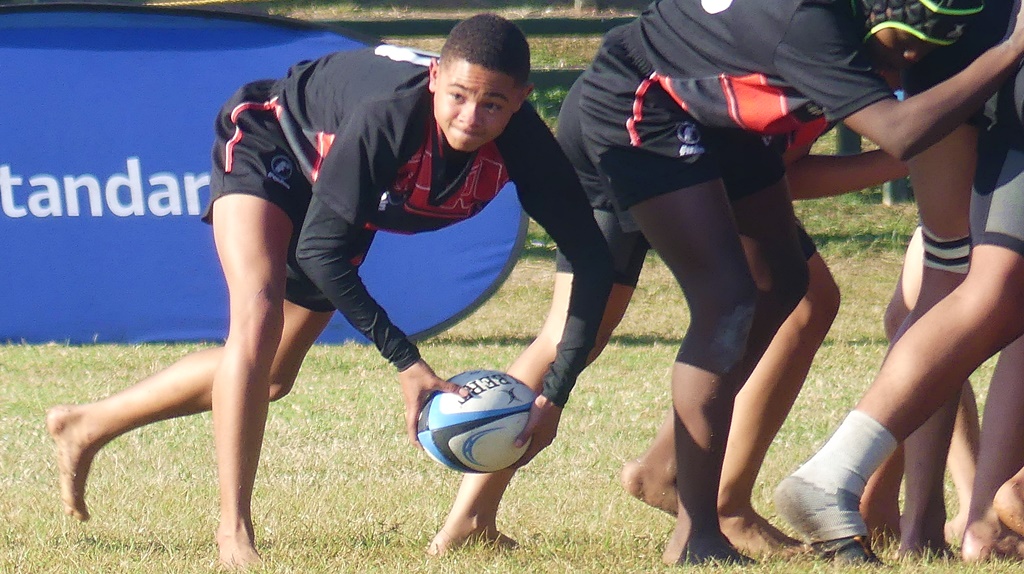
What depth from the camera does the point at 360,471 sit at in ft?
17.7

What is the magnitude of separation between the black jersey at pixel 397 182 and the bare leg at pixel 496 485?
1.61ft

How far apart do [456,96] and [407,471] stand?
2115 millimetres

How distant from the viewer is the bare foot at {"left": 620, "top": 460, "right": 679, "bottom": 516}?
4.34m

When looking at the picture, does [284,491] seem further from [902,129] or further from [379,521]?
[902,129]

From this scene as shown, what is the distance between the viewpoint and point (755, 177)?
3984 millimetres

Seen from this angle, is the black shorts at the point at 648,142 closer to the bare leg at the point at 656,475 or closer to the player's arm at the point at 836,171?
the player's arm at the point at 836,171

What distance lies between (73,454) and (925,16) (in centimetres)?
280

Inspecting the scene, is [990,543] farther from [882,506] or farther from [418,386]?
[418,386]

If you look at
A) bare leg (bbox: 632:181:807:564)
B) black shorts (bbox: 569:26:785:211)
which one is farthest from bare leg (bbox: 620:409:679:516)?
black shorts (bbox: 569:26:785:211)

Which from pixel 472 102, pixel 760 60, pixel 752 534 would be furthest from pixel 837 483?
pixel 472 102

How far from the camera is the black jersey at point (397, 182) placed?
11.9 ft

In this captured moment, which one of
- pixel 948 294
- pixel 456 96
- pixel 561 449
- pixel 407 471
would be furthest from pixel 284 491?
pixel 948 294

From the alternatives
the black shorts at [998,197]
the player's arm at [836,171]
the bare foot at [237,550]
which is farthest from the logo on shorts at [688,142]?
the bare foot at [237,550]

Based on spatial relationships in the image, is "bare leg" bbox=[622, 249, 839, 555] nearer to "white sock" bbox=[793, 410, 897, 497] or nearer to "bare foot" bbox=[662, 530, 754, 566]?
"bare foot" bbox=[662, 530, 754, 566]
